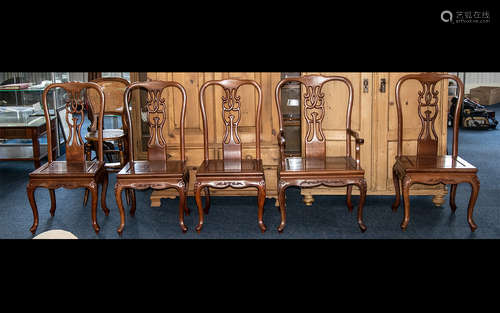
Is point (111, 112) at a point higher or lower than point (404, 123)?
higher

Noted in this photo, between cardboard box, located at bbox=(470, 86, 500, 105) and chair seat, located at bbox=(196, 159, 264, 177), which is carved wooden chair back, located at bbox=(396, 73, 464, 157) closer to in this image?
chair seat, located at bbox=(196, 159, 264, 177)

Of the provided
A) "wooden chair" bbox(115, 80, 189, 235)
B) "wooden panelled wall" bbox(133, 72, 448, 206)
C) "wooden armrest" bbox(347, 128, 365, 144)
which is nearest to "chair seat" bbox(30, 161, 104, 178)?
"wooden chair" bbox(115, 80, 189, 235)

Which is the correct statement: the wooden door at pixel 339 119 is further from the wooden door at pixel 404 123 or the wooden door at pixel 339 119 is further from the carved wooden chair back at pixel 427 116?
the carved wooden chair back at pixel 427 116

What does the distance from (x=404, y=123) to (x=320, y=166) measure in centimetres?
93

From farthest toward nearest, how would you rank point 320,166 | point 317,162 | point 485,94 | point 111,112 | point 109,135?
point 485,94
point 111,112
point 109,135
point 317,162
point 320,166

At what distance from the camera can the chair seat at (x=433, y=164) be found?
3.27 m

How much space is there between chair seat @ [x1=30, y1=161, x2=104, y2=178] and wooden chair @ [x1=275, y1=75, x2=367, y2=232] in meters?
1.24

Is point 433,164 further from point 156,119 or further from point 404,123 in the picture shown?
point 156,119

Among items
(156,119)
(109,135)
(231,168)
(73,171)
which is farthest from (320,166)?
(109,135)

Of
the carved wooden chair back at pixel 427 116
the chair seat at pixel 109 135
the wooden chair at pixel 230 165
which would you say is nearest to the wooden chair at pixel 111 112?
the chair seat at pixel 109 135

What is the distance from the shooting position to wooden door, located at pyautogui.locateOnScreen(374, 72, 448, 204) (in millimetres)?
3811

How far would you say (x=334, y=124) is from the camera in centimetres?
389

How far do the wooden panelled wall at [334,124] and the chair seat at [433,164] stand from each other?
35 cm
